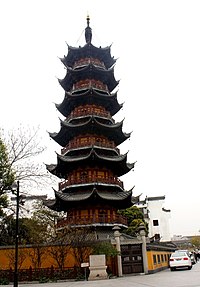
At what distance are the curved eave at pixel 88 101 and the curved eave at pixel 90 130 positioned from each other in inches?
120

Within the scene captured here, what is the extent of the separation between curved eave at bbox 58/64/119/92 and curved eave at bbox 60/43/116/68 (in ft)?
6.00

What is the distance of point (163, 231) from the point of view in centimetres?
7219

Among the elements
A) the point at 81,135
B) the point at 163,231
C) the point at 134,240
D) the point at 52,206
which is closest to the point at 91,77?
the point at 81,135

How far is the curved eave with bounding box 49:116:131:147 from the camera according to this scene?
33375 millimetres

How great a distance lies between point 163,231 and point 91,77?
45319 millimetres

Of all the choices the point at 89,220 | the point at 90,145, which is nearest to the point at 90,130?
the point at 90,145

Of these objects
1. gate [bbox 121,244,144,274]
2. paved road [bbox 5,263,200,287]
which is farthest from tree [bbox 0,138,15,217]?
gate [bbox 121,244,144,274]

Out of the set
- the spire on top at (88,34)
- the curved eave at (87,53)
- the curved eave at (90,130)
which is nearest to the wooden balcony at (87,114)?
the curved eave at (90,130)

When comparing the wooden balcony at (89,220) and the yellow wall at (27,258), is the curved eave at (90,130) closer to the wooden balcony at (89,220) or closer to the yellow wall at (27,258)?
the wooden balcony at (89,220)

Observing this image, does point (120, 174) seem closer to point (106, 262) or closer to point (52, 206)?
point (52, 206)

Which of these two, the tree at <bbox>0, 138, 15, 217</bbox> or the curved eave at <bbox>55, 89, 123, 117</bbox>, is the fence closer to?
the tree at <bbox>0, 138, 15, 217</bbox>

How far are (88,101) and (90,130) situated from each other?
11.5 ft

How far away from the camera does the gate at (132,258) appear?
2553 centimetres

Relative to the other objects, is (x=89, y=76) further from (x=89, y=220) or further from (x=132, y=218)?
(x=132, y=218)
